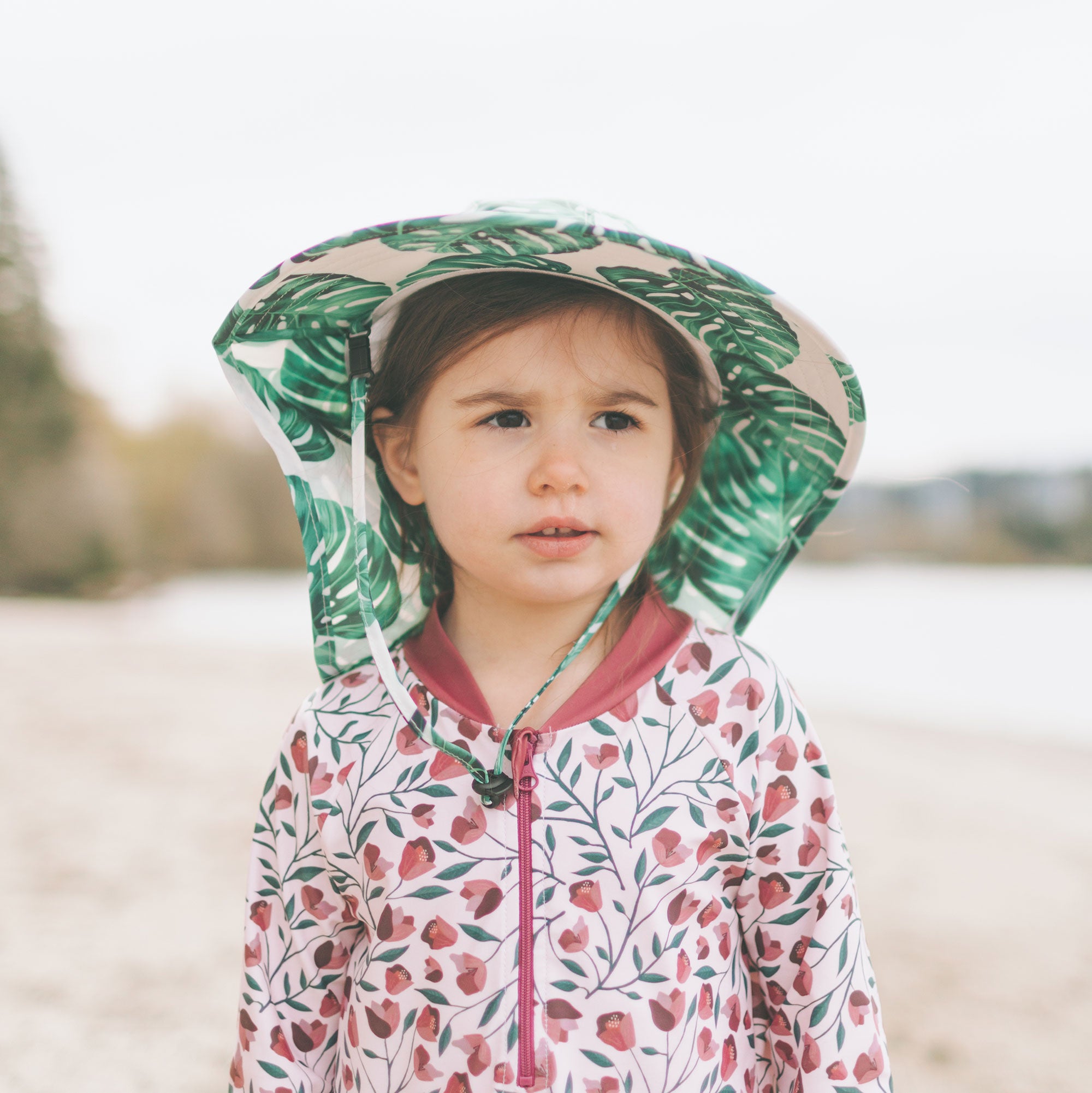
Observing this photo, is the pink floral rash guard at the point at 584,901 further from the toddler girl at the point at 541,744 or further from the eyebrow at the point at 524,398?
the eyebrow at the point at 524,398

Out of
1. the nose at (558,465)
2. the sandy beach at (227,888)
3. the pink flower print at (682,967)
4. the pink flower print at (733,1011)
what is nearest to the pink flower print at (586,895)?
the pink flower print at (682,967)

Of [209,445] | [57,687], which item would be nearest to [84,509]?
[209,445]

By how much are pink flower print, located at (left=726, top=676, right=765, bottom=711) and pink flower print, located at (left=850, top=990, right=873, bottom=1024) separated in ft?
1.06

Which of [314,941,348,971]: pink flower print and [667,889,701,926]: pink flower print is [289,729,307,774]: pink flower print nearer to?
[314,941,348,971]: pink flower print

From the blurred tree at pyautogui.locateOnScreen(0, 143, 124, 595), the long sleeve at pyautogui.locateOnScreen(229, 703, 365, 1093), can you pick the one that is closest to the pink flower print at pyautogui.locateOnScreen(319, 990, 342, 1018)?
the long sleeve at pyautogui.locateOnScreen(229, 703, 365, 1093)

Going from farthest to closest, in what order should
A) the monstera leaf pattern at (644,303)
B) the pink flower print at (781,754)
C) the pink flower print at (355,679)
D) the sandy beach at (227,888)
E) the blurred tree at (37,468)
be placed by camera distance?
the blurred tree at (37,468) < the sandy beach at (227,888) < the pink flower print at (355,679) < the pink flower print at (781,754) < the monstera leaf pattern at (644,303)

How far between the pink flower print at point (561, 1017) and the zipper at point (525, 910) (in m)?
0.02

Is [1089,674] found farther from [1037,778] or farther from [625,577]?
[625,577]

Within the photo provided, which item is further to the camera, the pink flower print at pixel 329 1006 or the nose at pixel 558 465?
the pink flower print at pixel 329 1006

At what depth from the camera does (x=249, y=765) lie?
441 cm

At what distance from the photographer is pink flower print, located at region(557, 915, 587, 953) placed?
96 centimetres

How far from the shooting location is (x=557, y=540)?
99 cm

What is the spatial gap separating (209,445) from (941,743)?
70.4 feet

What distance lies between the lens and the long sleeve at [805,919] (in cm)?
101
